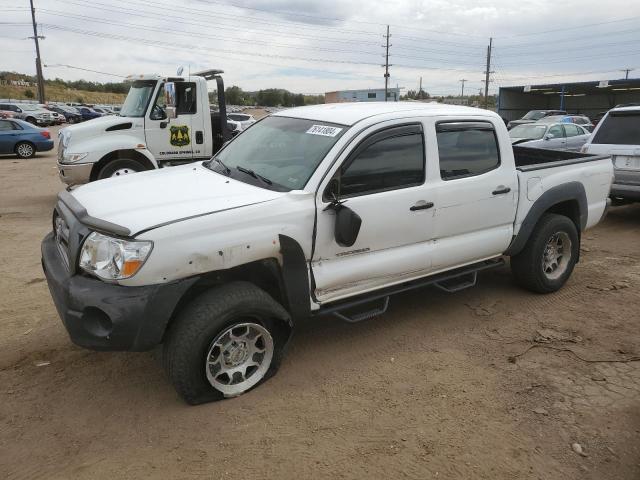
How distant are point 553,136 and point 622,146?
714 centimetres

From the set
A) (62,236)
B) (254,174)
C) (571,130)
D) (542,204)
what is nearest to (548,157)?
(542,204)

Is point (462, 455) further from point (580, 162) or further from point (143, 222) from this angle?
point (580, 162)

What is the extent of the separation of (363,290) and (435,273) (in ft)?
2.58

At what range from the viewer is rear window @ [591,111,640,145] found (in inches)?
318

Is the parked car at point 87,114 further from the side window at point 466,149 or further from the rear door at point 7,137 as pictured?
the side window at point 466,149

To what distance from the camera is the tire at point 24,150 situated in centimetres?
1791

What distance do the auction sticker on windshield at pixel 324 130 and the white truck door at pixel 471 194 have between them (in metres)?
0.79

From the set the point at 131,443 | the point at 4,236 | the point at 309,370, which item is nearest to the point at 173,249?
the point at 131,443

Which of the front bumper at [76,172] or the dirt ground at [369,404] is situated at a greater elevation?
the front bumper at [76,172]

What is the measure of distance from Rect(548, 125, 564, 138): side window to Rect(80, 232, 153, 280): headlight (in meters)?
14.4

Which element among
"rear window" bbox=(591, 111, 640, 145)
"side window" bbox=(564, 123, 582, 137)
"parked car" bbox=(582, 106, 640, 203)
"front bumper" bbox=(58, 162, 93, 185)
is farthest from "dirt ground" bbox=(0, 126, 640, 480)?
"side window" bbox=(564, 123, 582, 137)

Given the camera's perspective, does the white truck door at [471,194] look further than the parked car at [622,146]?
No

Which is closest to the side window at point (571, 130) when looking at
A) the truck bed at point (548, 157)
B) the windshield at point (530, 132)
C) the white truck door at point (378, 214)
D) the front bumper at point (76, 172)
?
the windshield at point (530, 132)

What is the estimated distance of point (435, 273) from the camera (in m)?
4.31
